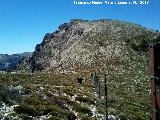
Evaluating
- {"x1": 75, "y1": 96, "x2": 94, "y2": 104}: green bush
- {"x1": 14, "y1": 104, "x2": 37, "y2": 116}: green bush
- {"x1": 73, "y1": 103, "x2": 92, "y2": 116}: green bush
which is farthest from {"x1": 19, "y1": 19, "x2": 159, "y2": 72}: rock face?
{"x1": 14, "y1": 104, "x2": 37, "y2": 116}: green bush

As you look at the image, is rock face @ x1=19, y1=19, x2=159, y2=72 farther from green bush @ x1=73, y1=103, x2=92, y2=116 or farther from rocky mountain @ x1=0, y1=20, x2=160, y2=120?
green bush @ x1=73, y1=103, x2=92, y2=116

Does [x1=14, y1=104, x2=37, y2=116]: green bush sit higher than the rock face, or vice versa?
the rock face

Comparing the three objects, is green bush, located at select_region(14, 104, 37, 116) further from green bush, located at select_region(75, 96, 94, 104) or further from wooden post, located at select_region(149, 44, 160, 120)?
wooden post, located at select_region(149, 44, 160, 120)

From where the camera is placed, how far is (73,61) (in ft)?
414

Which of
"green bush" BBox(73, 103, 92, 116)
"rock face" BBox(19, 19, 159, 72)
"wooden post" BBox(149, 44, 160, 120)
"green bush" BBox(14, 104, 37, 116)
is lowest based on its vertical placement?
"green bush" BBox(73, 103, 92, 116)

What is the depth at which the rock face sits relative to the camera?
118 meters

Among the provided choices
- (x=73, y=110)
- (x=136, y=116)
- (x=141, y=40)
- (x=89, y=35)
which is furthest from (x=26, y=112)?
(x=89, y=35)

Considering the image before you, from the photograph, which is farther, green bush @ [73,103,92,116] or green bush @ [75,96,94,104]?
green bush @ [75,96,94,104]

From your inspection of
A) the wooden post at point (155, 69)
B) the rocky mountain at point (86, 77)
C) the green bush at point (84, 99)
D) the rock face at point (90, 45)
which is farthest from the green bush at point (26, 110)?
the rock face at point (90, 45)

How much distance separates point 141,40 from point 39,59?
55507 mm

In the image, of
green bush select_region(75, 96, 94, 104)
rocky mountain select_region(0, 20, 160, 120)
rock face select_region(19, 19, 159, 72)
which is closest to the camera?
rocky mountain select_region(0, 20, 160, 120)

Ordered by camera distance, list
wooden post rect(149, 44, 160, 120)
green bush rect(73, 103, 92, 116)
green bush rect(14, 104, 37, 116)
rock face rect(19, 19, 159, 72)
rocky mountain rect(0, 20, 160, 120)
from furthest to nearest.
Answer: rock face rect(19, 19, 159, 72)
green bush rect(73, 103, 92, 116)
rocky mountain rect(0, 20, 160, 120)
green bush rect(14, 104, 37, 116)
wooden post rect(149, 44, 160, 120)

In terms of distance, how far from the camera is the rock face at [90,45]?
11786 centimetres

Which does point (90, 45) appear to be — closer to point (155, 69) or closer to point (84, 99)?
point (84, 99)
